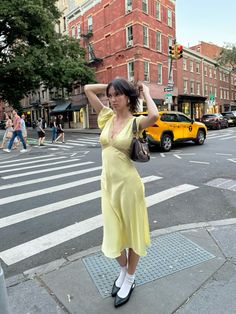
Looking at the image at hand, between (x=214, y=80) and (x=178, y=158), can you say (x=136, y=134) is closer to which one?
(x=178, y=158)

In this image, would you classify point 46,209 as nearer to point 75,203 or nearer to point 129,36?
point 75,203

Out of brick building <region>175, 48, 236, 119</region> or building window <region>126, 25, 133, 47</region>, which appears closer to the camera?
building window <region>126, 25, 133, 47</region>

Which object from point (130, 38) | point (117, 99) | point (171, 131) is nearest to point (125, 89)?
point (117, 99)

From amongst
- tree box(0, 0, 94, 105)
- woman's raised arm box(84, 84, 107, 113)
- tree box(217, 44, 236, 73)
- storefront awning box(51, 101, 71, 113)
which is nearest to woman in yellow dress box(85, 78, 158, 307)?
woman's raised arm box(84, 84, 107, 113)

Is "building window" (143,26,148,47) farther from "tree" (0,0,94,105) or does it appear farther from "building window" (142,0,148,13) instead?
"tree" (0,0,94,105)

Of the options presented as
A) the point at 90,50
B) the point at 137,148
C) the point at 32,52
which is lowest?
the point at 137,148

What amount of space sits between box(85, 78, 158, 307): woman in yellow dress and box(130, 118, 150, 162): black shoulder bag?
4cm

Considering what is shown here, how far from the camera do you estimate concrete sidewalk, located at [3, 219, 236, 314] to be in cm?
257

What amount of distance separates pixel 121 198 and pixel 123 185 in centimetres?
11

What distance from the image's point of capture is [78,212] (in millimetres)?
5219

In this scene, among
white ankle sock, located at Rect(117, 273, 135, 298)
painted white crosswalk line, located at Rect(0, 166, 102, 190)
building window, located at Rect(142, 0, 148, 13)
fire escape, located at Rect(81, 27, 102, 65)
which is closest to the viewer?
white ankle sock, located at Rect(117, 273, 135, 298)

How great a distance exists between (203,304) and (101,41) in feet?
119

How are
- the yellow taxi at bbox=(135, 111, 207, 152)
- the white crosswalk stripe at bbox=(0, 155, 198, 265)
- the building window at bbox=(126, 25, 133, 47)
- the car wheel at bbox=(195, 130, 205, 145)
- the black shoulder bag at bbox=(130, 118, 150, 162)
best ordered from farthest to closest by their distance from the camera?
1. the building window at bbox=(126, 25, 133, 47)
2. the car wheel at bbox=(195, 130, 205, 145)
3. the yellow taxi at bbox=(135, 111, 207, 152)
4. the white crosswalk stripe at bbox=(0, 155, 198, 265)
5. the black shoulder bag at bbox=(130, 118, 150, 162)

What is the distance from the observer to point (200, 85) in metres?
44.0
